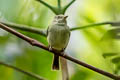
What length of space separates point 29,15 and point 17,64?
26cm

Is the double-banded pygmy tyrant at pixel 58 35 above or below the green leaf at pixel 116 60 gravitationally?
below

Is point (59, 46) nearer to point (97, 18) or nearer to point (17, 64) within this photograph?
point (97, 18)

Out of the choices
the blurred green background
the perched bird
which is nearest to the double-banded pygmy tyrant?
the perched bird

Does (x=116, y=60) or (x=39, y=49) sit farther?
(x=39, y=49)

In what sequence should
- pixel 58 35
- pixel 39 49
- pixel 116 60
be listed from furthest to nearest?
pixel 58 35 < pixel 39 49 < pixel 116 60

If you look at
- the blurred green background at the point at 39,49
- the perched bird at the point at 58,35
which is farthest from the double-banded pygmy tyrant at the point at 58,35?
the blurred green background at the point at 39,49

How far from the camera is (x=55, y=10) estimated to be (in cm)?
127

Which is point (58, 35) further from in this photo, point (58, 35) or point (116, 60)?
point (116, 60)

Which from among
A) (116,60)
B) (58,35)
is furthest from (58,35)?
(116,60)

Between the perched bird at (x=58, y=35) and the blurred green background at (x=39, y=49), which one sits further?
the perched bird at (x=58, y=35)

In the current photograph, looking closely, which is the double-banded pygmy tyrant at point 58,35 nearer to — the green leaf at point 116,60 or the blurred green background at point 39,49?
the blurred green background at point 39,49

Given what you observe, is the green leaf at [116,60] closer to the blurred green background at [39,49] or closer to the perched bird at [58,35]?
the blurred green background at [39,49]

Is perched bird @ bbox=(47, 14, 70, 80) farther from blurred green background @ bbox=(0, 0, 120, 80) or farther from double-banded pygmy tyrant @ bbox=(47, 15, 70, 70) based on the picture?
blurred green background @ bbox=(0, 0, 120, 80)

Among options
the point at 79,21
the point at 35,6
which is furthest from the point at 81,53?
the point at 35,6
